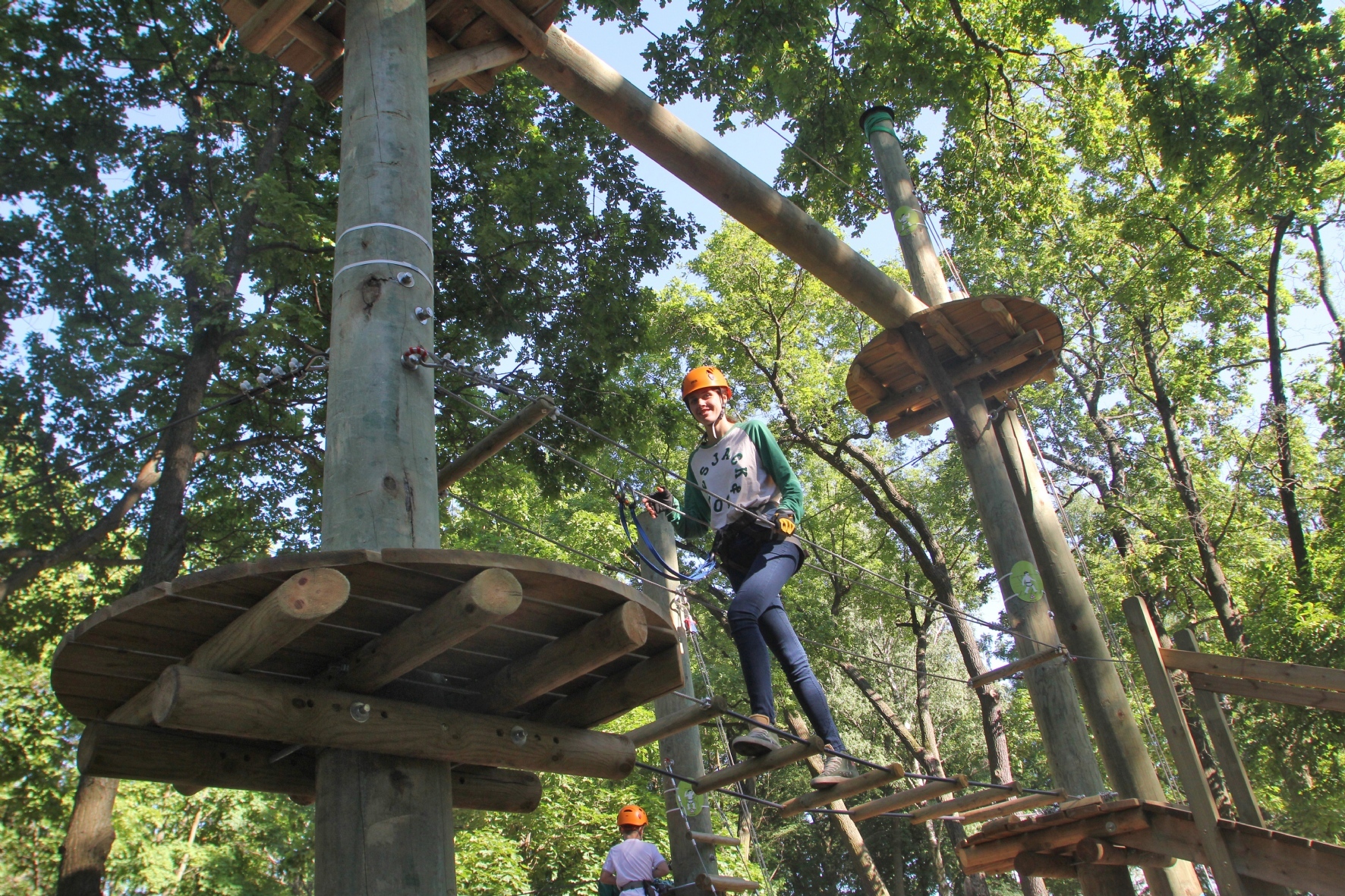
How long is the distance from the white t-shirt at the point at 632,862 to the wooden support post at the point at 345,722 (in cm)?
359

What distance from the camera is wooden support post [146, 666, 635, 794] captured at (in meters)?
2.38

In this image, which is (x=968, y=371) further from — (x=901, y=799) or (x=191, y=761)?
(x=191, y=761)

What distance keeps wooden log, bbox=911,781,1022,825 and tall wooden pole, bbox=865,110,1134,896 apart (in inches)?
38.4

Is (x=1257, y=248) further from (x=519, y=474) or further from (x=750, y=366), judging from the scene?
(x=519, y=474)

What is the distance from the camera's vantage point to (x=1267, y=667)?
5.05 m

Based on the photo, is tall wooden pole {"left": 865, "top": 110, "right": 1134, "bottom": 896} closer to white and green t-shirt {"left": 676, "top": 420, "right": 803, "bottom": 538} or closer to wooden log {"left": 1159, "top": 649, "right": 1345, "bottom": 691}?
wooden log {"left": 1159, "top": 649, "right": 1345, "bottom": 691}

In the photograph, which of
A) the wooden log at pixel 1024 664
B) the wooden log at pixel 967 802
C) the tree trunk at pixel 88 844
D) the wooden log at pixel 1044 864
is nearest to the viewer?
the wooden log at pixel 967 802

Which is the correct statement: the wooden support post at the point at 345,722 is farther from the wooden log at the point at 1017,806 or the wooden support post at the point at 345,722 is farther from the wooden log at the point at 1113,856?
the wooden log at the point at 1113,856

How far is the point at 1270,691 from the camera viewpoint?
514 centimetres

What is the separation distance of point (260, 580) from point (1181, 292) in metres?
16.0

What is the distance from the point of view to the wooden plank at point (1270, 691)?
499 centimetres

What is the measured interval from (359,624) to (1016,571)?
5372 mm

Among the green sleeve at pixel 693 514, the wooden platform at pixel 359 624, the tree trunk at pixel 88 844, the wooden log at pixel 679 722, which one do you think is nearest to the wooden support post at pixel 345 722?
the wooden platform at pixel 359 624

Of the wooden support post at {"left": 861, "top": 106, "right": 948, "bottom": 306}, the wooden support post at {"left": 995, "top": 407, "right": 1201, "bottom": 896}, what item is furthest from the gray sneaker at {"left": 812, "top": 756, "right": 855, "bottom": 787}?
the wooden support post at {"left": 861, "top": 106, "right": 948, "bottom": 306}
